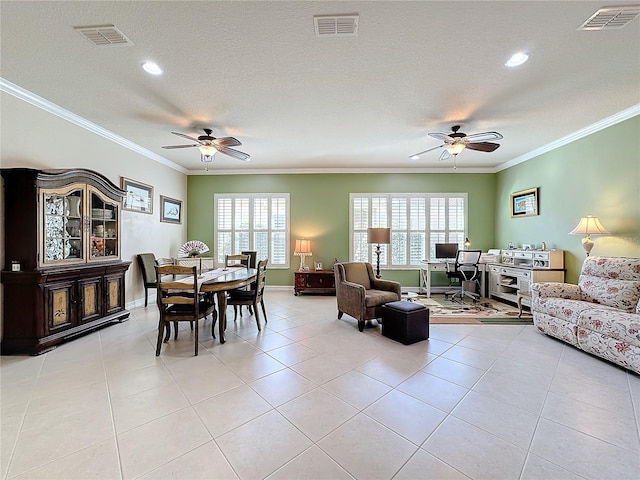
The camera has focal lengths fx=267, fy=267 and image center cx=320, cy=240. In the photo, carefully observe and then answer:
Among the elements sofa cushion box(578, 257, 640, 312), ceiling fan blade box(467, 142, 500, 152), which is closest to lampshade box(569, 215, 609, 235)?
sofa cushion box(578, 257, 640, 312)

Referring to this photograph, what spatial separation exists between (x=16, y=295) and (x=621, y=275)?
6.91 metres

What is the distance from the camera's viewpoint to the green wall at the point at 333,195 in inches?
253

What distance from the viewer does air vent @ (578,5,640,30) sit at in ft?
6.25

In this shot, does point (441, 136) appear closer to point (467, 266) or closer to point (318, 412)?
point (467, 266)

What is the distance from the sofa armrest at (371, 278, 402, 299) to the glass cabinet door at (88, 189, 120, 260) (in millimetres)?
4024

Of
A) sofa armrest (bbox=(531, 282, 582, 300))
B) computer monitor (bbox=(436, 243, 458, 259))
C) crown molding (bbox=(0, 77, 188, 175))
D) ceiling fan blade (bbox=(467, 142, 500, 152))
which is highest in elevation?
crown molding (bbox=(0, 77, 188, 175))

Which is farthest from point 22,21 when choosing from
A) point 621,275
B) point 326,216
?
point 621,275

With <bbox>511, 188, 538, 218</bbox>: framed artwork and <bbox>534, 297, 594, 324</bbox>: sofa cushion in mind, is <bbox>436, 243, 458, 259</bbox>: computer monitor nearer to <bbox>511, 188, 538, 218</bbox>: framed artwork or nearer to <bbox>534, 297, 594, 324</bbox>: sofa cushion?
<bbox>511, 188, 538, 218</bbox>: framed artwork

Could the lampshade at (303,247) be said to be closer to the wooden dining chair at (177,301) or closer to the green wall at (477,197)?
the green wall at (477,197)

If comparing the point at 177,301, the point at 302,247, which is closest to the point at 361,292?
the point at 177,301

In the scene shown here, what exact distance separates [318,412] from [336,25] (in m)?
2.92

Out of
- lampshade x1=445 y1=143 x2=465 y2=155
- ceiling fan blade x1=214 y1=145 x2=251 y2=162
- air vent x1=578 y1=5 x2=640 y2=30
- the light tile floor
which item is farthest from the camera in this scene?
ceiling fan blade x1=214 y1=145 x2=251 y2=162

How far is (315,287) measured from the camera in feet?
19.7

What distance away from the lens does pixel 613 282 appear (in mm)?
3217
